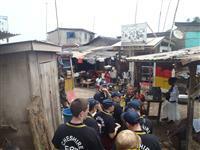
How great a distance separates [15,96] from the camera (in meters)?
7.21

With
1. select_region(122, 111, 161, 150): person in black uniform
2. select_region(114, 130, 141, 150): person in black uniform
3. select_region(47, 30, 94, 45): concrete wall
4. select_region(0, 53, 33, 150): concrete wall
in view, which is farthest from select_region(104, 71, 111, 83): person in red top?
select_region(114, 130, 141, 150): person in black uniform

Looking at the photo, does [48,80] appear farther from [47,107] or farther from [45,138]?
[45,138]

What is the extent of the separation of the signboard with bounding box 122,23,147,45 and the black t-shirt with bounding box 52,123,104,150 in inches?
630

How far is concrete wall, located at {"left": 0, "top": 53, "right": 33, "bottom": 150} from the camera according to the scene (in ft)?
23.2

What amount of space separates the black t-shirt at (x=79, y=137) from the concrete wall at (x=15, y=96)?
3.33 metres

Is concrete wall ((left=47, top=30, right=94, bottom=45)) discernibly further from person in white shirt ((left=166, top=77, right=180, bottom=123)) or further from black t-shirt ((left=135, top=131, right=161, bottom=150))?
black t-shirt ((left=135, top=131, right=161, bottom=150))

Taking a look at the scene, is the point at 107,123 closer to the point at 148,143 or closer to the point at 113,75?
the point at 148,143

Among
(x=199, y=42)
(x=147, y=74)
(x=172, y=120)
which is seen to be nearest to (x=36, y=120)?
(x=172, y=120)

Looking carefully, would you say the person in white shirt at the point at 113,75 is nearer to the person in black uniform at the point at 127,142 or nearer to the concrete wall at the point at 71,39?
the concrete wall at the point at 71,39

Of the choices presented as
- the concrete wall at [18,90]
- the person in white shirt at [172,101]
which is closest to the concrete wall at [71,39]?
the person in white shirt at [172,101]

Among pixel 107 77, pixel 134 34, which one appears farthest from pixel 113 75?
pixel 134 34

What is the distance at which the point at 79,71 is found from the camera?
91.3 ft

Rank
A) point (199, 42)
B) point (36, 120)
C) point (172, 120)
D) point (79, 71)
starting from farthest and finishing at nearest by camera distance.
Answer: point (79, 71) < point (199, 42) < point (172, 120) < point (36, 120)

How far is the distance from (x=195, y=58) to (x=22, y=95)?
4.43m
